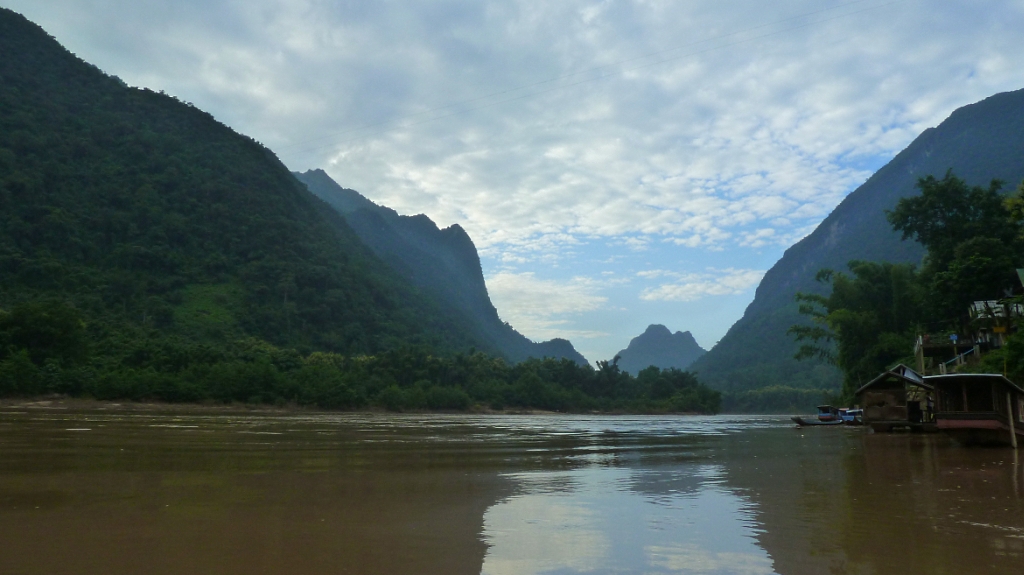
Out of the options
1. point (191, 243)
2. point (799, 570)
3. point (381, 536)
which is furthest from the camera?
point (191, 243)

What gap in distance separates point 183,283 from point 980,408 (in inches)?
2951

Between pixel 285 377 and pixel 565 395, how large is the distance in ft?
166

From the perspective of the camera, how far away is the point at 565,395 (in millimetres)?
98750

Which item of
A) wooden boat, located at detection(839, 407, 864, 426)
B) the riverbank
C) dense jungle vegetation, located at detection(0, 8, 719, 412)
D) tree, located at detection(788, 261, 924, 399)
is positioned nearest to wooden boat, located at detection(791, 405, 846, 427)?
wooden boat, located at detection(839, 407, 864, 426)

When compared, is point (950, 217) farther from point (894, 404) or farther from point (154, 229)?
point (154, 229)

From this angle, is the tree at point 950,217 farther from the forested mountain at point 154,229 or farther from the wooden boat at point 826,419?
the forested mountain at point 154,229

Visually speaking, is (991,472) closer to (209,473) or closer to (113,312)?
(209,473)

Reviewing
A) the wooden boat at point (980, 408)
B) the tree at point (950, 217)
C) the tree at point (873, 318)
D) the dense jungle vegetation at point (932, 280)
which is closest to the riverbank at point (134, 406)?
the wooden boat at point (980, 408)

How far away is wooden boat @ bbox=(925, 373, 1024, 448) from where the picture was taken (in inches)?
749

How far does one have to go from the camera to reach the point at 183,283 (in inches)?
2904

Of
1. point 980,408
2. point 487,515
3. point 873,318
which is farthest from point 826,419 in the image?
point 487,515

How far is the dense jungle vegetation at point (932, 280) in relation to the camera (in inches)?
1356

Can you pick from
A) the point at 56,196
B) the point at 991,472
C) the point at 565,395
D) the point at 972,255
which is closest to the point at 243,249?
the point at 56,196

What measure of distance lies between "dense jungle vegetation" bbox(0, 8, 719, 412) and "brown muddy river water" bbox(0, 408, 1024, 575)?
37.9 m
